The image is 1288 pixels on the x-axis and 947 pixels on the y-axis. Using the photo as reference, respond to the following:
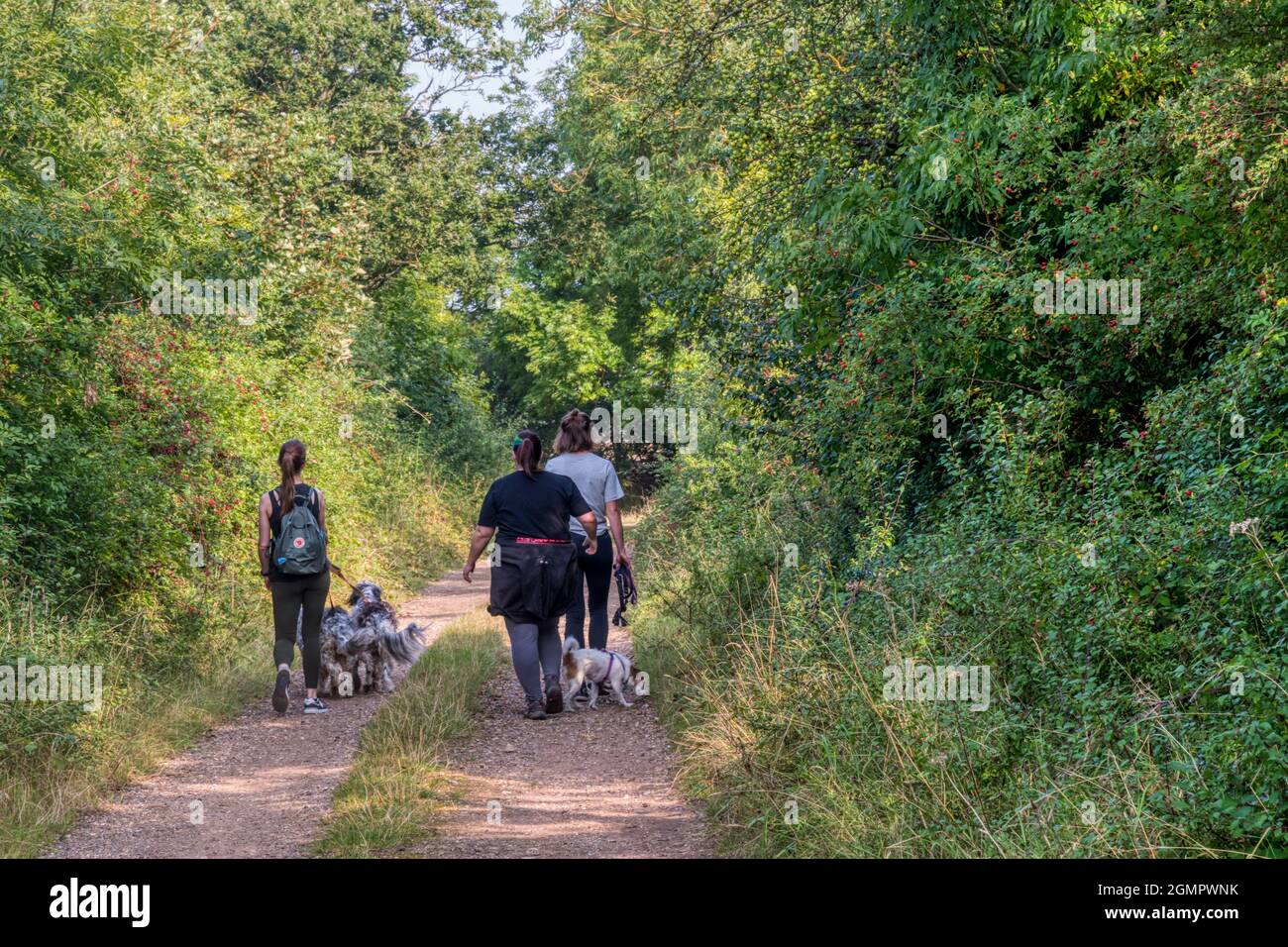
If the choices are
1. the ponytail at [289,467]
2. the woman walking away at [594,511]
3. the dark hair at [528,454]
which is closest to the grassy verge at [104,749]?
the ponytail at [289,467]

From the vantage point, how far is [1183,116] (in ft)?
23.9

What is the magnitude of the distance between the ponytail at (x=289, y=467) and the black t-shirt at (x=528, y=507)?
4.77 feet

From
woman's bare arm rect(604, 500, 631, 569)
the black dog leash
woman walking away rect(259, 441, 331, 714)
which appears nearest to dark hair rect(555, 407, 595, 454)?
woman's bare arm rect(604, 500, 631, 569)

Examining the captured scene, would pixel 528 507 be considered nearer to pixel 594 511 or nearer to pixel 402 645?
pixel 594 511

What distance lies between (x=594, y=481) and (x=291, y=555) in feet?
7.67

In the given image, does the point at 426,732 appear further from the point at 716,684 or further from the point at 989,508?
the point at 989,508

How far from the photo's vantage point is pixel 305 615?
9.66 m

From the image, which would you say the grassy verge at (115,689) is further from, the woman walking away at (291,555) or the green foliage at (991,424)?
the green foliage at (991,424)

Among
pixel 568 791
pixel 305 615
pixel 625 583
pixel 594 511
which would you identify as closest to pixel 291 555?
pixel 305 615

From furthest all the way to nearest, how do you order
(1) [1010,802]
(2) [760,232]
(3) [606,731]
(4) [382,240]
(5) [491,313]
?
(5) [491,313] → (4) [382,240] → (2) [760,232] → (3) [606,731] → (1) [1010,802]

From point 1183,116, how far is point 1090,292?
50.4 inches

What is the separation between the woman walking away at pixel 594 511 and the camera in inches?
386

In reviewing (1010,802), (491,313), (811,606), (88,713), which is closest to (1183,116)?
(811,606)

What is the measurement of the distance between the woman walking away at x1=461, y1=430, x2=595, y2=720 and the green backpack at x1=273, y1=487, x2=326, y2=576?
120cm
